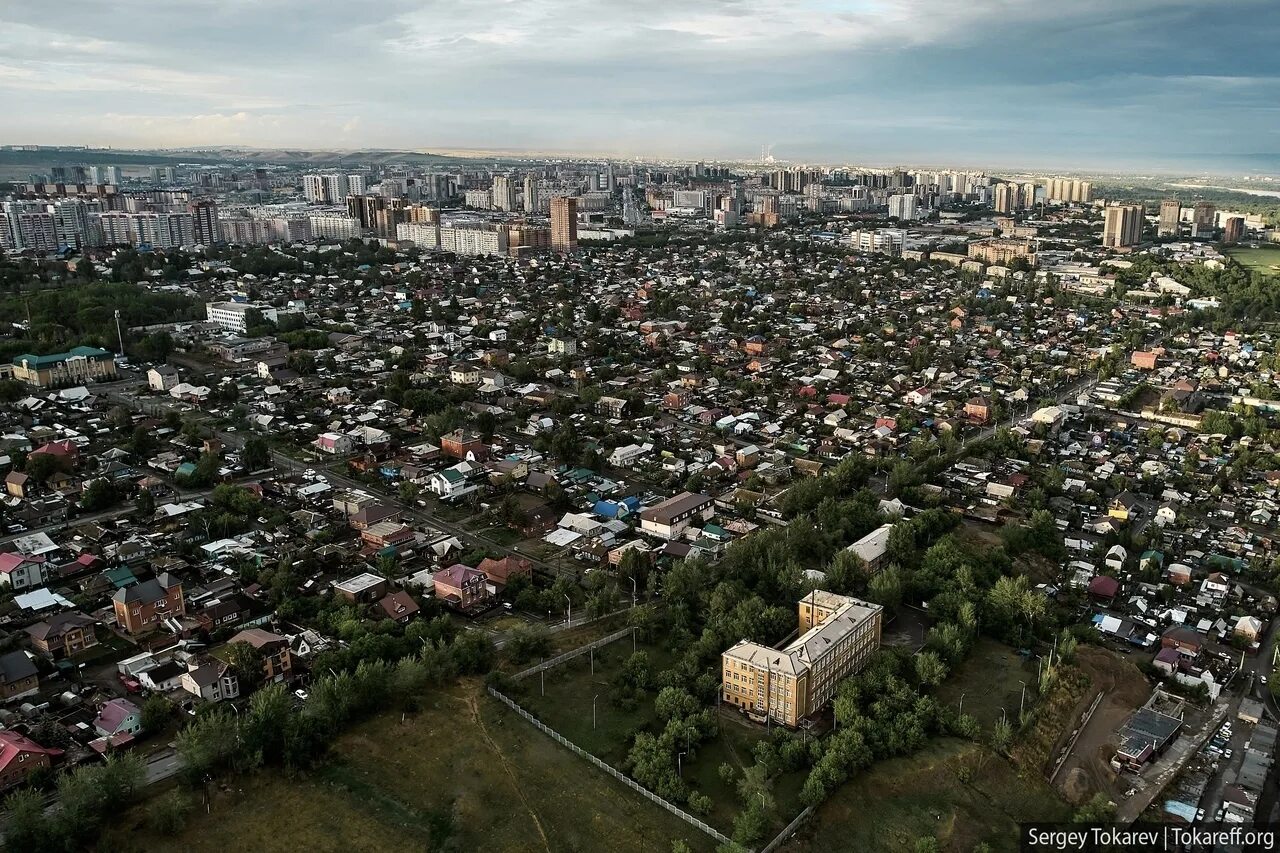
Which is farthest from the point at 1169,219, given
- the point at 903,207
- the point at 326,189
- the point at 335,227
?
the point at 326,189

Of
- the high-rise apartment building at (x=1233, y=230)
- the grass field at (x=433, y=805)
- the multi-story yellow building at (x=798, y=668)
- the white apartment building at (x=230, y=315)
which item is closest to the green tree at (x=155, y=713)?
the grass field at (x=433, y=805)

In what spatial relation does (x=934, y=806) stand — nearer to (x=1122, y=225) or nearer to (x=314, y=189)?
(x=1122, y=225)

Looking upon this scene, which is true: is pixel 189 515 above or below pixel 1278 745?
above

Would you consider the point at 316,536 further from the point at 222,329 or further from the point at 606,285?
the point at 606,285

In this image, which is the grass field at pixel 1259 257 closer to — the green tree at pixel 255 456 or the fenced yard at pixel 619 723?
the fenced yard at pixel 619 723

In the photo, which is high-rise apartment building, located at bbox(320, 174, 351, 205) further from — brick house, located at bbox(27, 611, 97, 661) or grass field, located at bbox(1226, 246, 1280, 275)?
brick house, located at bbox(27, 611, 97, 661)

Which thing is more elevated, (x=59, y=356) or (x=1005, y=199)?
(x=1005, y=199)

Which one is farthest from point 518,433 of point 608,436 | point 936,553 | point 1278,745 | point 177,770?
point 1278,745
